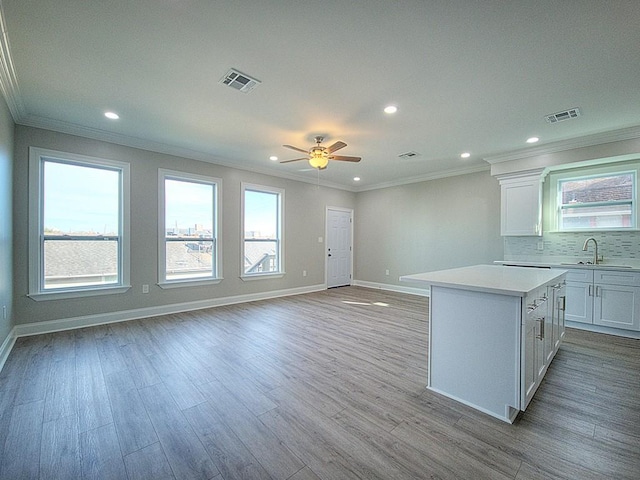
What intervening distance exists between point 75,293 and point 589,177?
25.9 ft

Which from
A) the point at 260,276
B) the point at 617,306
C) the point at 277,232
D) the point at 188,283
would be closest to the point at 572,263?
the point at 617,306

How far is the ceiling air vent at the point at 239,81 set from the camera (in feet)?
8.41

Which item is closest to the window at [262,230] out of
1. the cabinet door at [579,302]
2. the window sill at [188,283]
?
the window sill at [188,283]

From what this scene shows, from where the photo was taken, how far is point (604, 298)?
149 inches

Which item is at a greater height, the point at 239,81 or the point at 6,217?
the point at 239,81

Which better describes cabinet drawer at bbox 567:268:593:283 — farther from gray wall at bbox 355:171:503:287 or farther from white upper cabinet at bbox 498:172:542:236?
gray wall at bbox 355:171:503:287

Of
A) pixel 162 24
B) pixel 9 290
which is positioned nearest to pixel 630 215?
pixel 162 24

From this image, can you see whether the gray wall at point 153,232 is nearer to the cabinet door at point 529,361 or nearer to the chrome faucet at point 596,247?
the cabinet door at point 529,361

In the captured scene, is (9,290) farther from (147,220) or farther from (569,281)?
(569,281)

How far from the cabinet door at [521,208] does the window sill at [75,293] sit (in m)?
6.40

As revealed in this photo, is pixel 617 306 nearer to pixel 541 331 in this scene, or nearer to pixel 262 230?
pixel 541 331

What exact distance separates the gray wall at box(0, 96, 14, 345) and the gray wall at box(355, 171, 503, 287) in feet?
21.6

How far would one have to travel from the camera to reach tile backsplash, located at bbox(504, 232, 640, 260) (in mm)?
3977

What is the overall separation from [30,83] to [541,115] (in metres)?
5.63
